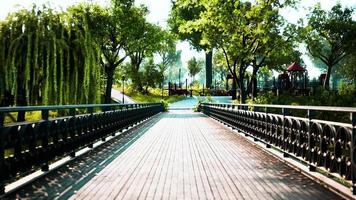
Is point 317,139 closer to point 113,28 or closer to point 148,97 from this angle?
point 113,28

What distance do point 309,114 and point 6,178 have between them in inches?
190

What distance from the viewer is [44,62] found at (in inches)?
666

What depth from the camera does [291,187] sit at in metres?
6.16

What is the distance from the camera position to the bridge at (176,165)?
5648mm

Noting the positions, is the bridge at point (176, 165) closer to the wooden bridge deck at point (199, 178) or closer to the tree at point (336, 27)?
the wooden bridge deck at point (199, 178)

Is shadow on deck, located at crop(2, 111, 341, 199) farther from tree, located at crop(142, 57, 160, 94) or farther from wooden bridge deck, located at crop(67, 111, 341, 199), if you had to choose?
tree, located at crop(142, 57, 160, 94)

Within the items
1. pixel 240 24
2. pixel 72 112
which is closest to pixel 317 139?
pixel 72 112

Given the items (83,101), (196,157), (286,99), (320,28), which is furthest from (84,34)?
(320,28)

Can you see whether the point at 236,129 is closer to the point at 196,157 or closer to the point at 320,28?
the point at 196,157

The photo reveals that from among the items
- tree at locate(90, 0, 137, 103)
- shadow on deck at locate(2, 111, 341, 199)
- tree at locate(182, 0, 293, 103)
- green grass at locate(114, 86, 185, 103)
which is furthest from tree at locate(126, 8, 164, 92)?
shadow on deck at locate(2, 111, 341, 199)

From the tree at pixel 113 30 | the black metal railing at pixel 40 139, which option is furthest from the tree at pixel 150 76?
the black metal railing at pixel 40 139

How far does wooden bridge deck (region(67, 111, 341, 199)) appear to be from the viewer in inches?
225

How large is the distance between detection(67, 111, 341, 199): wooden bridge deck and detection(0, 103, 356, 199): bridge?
0.04ft

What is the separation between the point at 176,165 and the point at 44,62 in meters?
10.4
